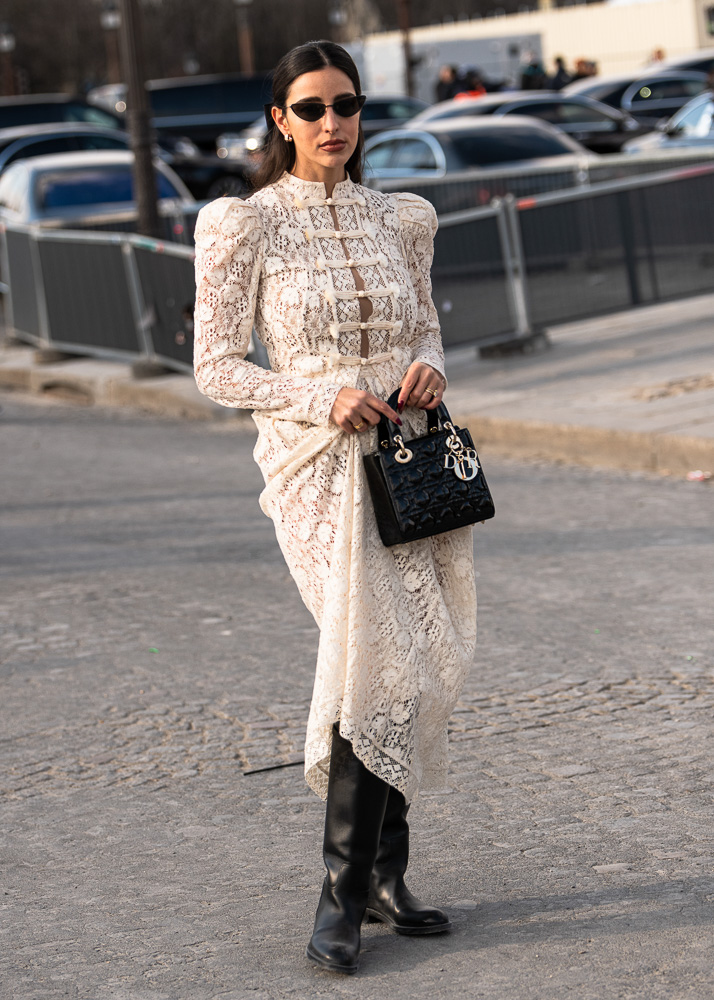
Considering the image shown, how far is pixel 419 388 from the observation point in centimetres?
328

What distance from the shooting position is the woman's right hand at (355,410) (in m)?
3.19

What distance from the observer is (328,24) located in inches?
2783

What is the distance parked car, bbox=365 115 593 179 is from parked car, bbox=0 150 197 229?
260cm

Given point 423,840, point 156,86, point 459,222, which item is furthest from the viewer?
point 156,86

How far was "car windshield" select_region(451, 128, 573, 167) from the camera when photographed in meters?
17.9

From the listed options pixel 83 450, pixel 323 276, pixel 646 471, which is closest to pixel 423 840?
pixel 323 276

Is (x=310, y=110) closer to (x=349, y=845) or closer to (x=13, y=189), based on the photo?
(x=349, y=845)

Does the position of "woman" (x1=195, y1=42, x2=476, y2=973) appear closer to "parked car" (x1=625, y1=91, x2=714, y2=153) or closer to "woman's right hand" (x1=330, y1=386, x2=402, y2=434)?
"woman's right hand" (x1=330, y1=386, x2=402, y2=434)

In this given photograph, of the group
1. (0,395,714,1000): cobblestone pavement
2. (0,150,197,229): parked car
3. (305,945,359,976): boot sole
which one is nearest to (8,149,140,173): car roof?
(0,150,197,229): parked car

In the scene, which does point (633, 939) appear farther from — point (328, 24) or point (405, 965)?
point (328, 24)

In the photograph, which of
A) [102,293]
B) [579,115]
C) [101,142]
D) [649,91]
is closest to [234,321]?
[102,293]

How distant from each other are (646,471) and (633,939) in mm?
5763

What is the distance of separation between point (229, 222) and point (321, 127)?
11.5 inches

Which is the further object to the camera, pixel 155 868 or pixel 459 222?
pixel 459 222
